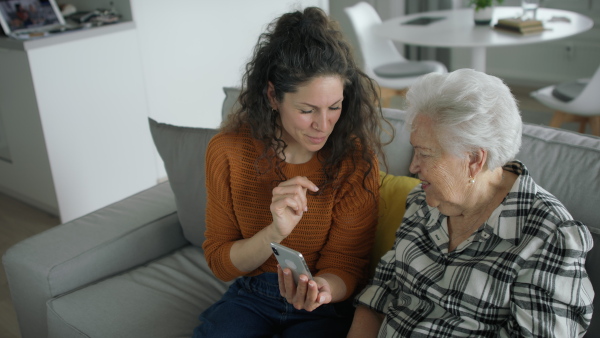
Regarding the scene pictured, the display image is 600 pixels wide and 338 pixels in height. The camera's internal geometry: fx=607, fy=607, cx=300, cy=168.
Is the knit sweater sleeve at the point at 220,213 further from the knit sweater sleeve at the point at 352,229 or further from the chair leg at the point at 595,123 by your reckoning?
the chair leg at the point at 595,123

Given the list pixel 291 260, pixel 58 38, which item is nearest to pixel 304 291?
pixel 291 260

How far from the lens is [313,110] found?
1.45 meters

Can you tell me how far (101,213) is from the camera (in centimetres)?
209

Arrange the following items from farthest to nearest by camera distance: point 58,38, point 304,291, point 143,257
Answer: point 58,38 < point 143,257 < point 304,291

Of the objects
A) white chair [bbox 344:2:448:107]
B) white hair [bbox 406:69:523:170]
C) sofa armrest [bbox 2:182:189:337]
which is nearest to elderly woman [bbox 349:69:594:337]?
white hair [bbox 406:69:523:170]

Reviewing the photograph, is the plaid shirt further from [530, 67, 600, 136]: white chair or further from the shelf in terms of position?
the shelf

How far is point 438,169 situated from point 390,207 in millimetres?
366

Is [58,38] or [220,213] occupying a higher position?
[58,38]

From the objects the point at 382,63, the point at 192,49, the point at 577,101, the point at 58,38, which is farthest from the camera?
the point at 382,63

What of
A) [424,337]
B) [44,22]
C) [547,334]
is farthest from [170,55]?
[547,334]

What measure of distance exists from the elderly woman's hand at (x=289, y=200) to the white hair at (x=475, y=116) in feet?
1.03

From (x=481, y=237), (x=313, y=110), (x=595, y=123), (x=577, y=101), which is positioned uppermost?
(x=313, y=110)

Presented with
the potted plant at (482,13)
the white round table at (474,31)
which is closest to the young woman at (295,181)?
the white round table at (474,31)

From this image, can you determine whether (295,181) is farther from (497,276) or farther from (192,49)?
(192,49)
